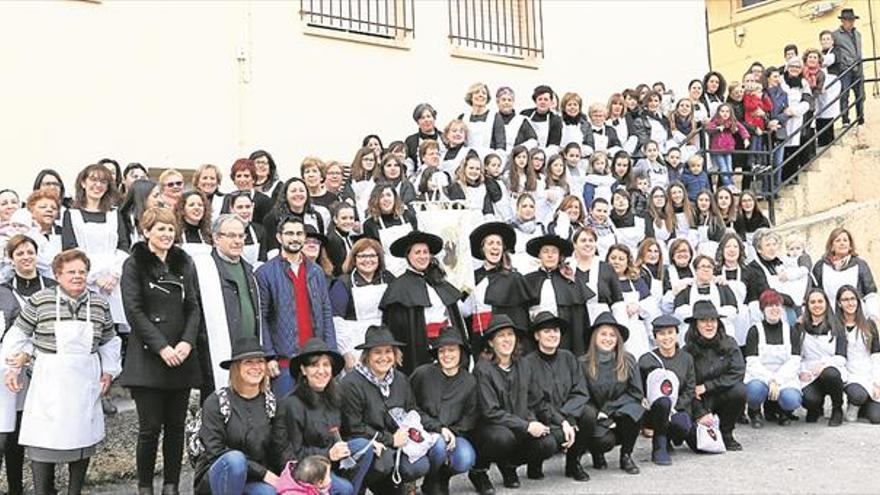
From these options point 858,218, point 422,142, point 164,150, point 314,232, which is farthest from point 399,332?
point 858,218

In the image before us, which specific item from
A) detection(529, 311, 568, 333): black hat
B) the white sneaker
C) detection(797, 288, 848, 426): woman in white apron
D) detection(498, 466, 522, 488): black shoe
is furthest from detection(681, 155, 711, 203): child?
detection(498, 466, 522, 488): black shoe

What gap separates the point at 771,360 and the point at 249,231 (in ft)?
15.7

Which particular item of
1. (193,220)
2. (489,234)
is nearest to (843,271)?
(489,234)

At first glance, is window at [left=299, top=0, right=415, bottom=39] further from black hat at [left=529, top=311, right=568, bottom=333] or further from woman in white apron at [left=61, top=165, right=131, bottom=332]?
black hat at [left=529, top=311, right=568, bottom=333]

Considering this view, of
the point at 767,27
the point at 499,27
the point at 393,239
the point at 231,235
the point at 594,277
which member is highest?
the point at 767,27

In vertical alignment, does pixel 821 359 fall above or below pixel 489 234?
below

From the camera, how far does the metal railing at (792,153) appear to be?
13.8m

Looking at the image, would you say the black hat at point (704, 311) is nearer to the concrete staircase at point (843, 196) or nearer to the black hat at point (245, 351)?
the black hat at point (245, 351)

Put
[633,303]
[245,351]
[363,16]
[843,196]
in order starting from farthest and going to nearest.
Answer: [843,196] → [363,16] → [633,303] → [245,351]

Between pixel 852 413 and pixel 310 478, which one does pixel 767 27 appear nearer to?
pixel 852 413

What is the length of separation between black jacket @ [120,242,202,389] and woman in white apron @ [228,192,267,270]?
122 centimetres

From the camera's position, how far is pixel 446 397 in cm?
699

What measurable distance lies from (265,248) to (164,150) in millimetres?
3391

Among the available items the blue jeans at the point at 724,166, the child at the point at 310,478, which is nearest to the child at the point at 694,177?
the blue jeans at the point at 724,166
